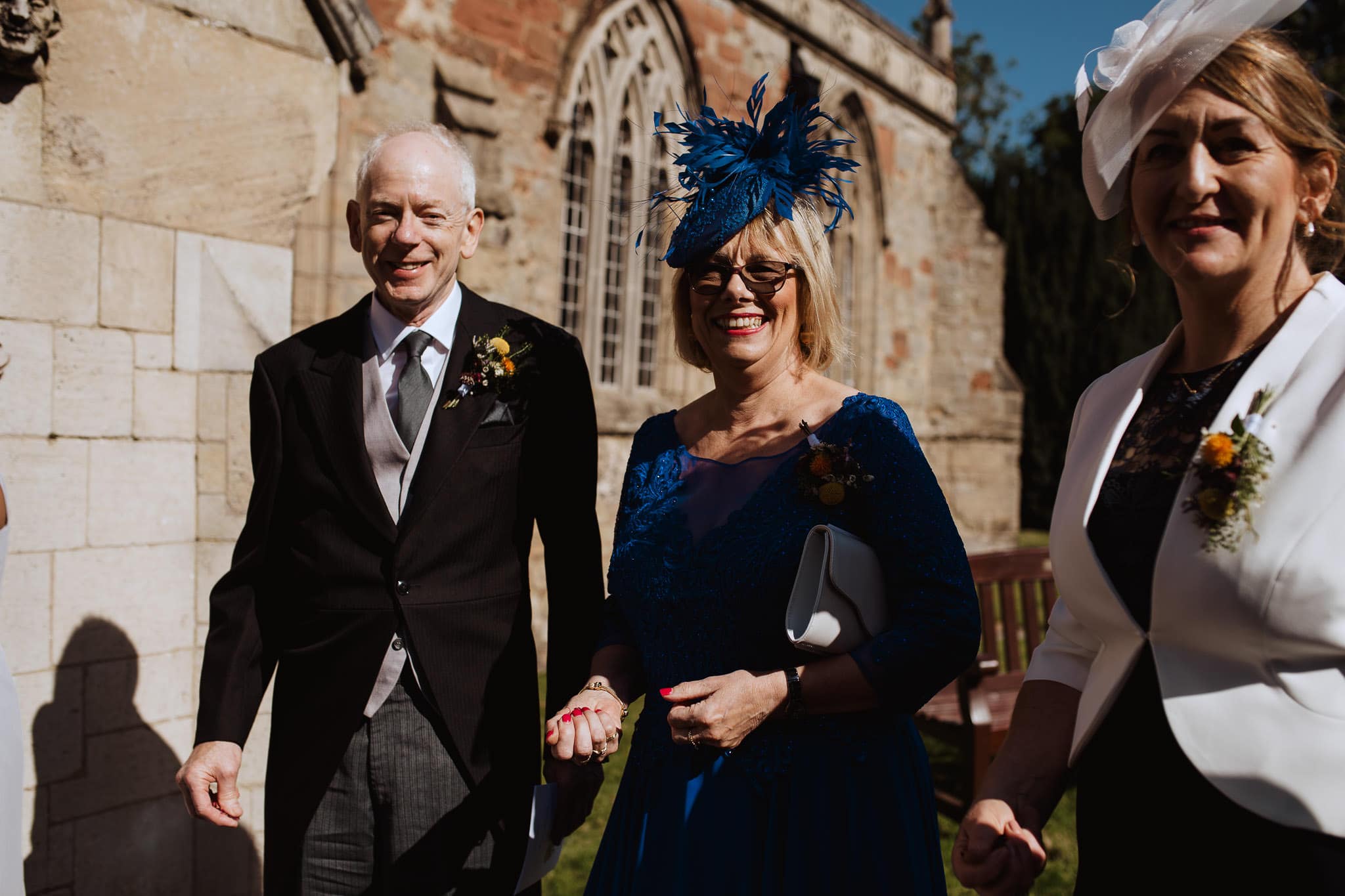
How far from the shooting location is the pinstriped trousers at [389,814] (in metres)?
2.20

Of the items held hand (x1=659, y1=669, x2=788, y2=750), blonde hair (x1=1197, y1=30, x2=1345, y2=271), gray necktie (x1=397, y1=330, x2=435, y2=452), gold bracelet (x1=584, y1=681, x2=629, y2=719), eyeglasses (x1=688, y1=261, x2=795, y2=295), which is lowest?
gold bracelet (x1=584, y1=681, x2=629, y2=719)

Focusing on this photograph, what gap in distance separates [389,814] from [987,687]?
141 inches

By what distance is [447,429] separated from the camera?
2.33 meters

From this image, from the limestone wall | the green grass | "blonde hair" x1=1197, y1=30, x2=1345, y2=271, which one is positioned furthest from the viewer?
the green grass

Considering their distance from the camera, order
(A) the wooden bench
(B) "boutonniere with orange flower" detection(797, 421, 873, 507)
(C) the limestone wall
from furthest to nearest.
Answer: (A) the wooden bench, (C) the limestone wall, (B) "boutonniere with orange flower" detection(797, 421, 873, 507)

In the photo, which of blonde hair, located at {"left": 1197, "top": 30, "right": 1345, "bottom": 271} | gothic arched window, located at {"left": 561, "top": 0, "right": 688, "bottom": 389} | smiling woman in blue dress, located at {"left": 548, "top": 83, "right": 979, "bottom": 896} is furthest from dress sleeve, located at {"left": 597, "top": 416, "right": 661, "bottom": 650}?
gothic arched window, located at {"left": 561, "top": 0, "right": 688, "bottom": 389}

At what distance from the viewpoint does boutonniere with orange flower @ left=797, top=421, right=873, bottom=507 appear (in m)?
1.90

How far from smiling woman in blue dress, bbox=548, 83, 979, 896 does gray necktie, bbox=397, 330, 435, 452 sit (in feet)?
1.73

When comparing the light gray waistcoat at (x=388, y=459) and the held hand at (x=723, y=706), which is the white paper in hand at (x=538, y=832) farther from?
the held hand at (x=723, y=706)

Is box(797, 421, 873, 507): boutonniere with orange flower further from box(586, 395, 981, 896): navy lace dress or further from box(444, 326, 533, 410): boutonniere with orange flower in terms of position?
box(444, 326, 533, 410): boutonniere with orange flower

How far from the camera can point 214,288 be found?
328 cm

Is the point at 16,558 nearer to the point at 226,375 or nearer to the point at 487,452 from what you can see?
the point at 226,375

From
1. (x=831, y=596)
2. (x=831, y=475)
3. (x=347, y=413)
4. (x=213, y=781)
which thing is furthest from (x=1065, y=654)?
(x=213, y=781)

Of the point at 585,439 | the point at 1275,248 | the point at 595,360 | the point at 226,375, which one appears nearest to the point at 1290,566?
the point at 1275,248
